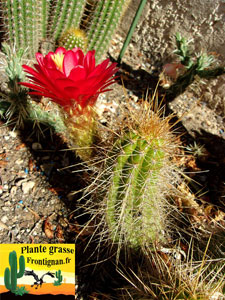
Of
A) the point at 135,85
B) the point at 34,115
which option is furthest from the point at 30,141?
the point at 135,85

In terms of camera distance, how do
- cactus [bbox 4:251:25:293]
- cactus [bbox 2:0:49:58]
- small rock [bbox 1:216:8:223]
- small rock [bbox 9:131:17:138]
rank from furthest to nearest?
cactus [bbox 2:0:49:58] → small rock [bbox 9:131:17:138] → small rock [bbox 1:216:8:223] → cactus [bbox 4:251:25:293]

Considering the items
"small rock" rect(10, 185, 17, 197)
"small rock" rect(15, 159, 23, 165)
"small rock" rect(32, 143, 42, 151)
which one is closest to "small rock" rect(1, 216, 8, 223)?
"small rock" rect(10, 185, 17, 197)

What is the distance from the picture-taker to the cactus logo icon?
72 cm

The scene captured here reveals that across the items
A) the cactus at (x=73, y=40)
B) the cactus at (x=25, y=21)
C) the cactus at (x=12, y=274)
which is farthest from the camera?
the cactus at (x=73, y=40)

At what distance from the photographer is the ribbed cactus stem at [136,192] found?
0.79m

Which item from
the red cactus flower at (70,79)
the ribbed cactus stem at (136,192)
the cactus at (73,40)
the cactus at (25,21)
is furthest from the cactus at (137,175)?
the cactus at (25,21)

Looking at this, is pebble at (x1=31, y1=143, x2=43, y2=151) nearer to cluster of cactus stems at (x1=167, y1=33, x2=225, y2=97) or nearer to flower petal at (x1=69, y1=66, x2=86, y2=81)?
flower petal at (x1=69, y1=66, x2=86, y2=81)

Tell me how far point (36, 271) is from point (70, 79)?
0.53 meters

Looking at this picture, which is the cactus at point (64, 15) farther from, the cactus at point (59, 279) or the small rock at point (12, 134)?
the cactus at point (59, 279)

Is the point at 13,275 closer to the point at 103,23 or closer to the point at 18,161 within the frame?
the point at 18,161

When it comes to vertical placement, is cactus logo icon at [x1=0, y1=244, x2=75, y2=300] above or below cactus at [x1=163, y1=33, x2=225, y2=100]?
below

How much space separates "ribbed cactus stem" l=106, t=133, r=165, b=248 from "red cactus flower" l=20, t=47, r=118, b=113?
0.63 ft

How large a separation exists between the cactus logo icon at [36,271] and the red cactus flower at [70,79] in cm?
45

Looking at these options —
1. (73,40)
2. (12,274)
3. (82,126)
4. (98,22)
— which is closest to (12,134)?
(82,126)
